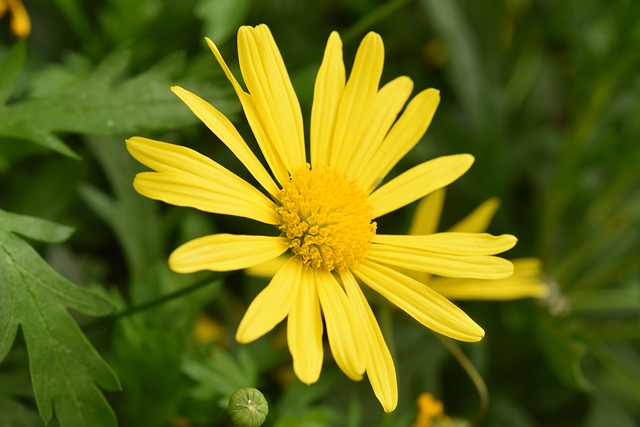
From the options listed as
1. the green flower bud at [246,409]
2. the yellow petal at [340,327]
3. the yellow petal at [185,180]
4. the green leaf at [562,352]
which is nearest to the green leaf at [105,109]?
the yellow petal at [185,180]

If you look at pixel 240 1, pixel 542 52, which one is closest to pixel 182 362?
pixel 240 1

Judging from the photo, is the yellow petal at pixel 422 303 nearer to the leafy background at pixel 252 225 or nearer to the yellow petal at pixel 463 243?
the yellow petal at pixel 463 243

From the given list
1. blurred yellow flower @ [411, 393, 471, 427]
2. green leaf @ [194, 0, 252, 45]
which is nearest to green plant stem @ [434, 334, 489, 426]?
blurred yellow flower @ [411, 393, 471, 427]

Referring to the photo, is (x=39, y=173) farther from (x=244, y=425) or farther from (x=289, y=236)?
(x=244, y=425)

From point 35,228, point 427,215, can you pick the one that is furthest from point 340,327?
point 427,215

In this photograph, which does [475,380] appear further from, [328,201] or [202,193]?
[202,193]

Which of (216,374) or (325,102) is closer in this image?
(325,102)
